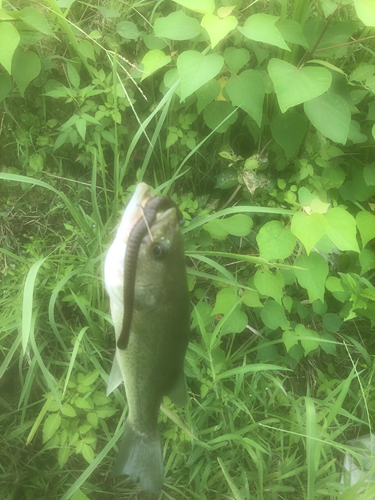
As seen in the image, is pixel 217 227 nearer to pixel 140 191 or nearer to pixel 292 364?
pixel 140 191

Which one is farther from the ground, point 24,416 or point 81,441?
point 81,441

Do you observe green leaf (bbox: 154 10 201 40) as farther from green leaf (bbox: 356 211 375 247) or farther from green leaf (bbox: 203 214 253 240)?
green leaf (bbox: 356 211 375 247)

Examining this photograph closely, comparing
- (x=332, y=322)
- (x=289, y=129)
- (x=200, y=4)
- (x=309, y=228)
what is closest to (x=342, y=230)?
(x=309, y=228)

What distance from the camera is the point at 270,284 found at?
1421 mm

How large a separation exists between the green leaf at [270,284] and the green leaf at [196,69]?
0.84 metres

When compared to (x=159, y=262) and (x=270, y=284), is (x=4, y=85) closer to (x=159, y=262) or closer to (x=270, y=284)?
(x=159, y=262)

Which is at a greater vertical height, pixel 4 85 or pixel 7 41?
pixel 7 41

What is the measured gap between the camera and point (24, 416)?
1.48 m

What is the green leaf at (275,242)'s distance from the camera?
4.28 feet

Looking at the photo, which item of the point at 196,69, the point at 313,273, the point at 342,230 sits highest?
the point at 196,69

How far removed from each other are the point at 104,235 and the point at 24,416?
0.97 m

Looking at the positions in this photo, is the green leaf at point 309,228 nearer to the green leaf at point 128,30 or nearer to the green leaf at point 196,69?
the green leaf at point 196,69

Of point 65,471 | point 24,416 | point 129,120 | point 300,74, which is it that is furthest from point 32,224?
point 300,74

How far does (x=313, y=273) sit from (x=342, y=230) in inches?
9.0
